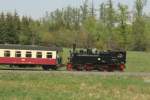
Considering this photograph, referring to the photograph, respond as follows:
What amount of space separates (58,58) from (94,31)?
53.5 metres

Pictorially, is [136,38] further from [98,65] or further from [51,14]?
[98,65]

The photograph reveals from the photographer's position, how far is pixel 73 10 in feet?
444

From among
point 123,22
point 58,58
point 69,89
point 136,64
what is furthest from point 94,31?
point 69,89

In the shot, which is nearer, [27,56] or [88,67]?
[88,67]

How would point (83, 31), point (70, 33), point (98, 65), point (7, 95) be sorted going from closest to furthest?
point (7, 95), point (98, 65), point (83, 31), point (70, 33)

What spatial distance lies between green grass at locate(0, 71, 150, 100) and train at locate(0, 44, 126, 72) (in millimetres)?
14231

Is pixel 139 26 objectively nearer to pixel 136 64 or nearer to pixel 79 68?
pixel 136 64

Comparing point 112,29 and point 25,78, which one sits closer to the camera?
point 25,78

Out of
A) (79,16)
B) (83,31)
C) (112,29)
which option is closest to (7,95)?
(112,29)

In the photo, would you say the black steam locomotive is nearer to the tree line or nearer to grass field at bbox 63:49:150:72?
grass field at bbox 63:49:150:72

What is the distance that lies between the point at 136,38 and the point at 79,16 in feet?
101

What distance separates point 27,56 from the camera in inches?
1902

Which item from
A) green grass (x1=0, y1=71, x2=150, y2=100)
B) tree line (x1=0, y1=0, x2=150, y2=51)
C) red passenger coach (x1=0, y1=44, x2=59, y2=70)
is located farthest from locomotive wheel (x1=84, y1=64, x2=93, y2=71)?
tree line (x1=0, y1=0, x2=150, y2=51)

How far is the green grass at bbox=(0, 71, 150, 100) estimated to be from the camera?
814 inches
